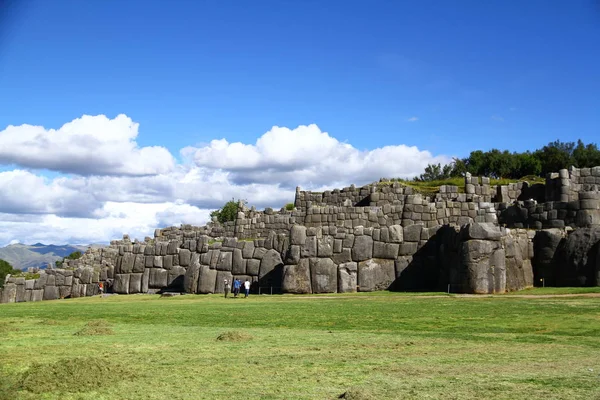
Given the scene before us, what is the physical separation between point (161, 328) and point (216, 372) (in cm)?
623

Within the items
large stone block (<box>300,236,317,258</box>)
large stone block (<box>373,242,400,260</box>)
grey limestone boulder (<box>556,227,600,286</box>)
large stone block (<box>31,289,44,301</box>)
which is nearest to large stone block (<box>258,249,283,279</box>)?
large stone block (<box>300,236,317,258</box>)

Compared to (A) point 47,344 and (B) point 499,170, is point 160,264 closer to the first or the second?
(A) point 47,344

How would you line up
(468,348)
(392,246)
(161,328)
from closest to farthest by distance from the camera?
(468,348) < (161,328) < (392,246)

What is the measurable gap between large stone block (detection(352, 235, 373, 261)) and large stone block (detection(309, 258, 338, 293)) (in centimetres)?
103

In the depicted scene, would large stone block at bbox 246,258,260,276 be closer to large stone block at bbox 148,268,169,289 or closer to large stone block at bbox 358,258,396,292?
large stone block at bbox 358,258,396,292

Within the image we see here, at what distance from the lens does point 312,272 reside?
28031mm

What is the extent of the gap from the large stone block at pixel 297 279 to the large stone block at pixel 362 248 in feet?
6.64

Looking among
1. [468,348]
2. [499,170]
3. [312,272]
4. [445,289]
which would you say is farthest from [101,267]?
[499,170]

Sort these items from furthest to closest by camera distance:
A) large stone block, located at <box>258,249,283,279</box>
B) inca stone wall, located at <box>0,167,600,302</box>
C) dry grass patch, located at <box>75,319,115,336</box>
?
large stone block, located at <box>258,249,283,279</box> → inca stone wall, located at <box>0,167,600,302</box> → dry grass patch, located at <box>75,319,115,336</box>

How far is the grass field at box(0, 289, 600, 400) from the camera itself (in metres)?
8.46

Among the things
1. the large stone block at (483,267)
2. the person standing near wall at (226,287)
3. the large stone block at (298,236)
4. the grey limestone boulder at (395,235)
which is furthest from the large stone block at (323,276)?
the large stone block at (483,267)

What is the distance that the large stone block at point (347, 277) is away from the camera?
91.5ft

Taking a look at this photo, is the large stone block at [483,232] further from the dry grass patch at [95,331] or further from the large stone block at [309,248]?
the dry grass patch at [95,331]

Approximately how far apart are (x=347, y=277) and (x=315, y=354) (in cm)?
1676
